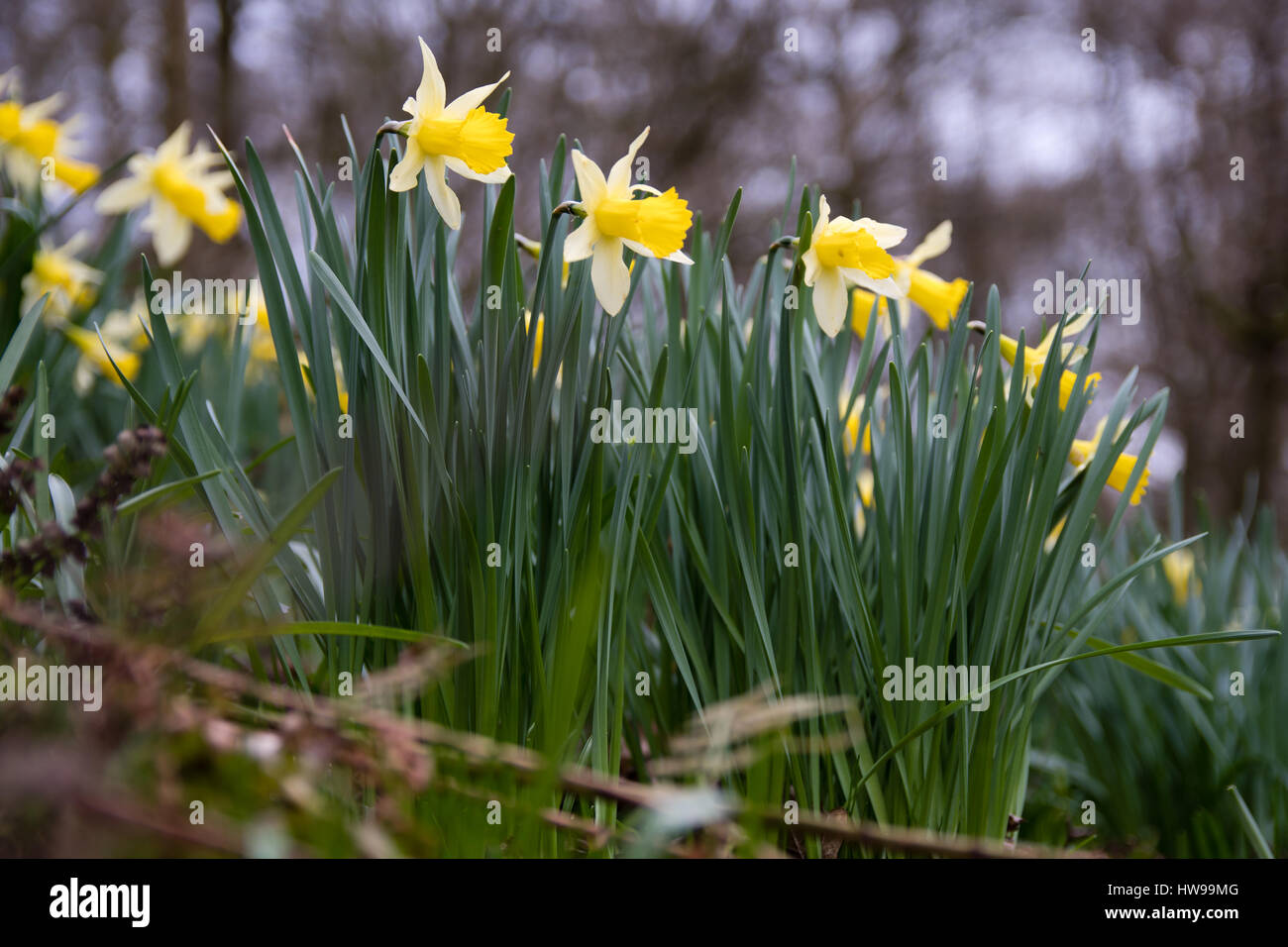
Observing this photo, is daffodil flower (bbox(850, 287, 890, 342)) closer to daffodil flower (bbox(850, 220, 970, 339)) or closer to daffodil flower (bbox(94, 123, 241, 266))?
daffodil flower (bbox(850, 220, 970, 339))

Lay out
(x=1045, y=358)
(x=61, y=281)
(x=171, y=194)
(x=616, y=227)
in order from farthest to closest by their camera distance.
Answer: (x=61, y=281), (x=171, y=194), (x=1045, y=358), (x=616, y=227)

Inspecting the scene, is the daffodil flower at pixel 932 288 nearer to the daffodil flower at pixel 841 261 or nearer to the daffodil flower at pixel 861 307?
the daffodil flower at pixel 861 307

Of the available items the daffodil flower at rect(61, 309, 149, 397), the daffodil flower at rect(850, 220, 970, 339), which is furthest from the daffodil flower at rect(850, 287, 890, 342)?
the daffodil flower at rect(61, 309, 149, 397)

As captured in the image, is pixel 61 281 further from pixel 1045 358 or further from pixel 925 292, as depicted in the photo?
pixel 1045 358

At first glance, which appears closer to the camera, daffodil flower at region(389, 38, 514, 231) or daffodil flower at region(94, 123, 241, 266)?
daffodil flower at region(389, 38, 514, 231)

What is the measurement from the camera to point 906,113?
7543 millimetres

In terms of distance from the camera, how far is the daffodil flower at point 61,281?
1925 millimetres

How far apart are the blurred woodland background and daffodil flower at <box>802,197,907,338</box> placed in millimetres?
5132

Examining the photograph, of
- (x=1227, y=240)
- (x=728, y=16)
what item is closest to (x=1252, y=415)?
(x=1227, y=240)

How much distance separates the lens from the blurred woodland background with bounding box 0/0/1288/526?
19.7 ft

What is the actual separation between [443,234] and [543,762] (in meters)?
0.74

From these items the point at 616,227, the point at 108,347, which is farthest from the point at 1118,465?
the point at 108,347

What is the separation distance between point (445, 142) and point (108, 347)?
972 millimetres

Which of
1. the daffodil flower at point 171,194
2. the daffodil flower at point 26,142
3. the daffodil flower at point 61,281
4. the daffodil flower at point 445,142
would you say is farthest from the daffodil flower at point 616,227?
the daffodil flower at point 26,142
